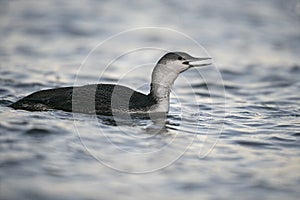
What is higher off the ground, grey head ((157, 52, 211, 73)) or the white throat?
grey head ((157, 52, 211, 73))

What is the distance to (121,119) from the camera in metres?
9.00

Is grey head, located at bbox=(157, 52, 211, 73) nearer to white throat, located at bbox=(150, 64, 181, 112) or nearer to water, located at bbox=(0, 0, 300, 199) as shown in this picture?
white throat, located at bbox=(150, 64, 181, 112)

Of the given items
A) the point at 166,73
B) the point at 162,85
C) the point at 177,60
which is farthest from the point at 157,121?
the point at 177,60

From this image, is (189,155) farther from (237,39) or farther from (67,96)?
(237,39)

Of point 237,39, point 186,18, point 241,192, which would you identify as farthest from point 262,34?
point 241,192

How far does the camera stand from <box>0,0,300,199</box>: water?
7082 millimetres

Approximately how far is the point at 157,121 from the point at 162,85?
560 millimetres

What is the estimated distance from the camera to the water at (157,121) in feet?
23.2

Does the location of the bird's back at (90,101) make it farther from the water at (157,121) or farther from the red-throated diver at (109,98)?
the water at (157,121)

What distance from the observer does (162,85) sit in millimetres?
9445

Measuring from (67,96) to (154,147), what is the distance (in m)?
1.57

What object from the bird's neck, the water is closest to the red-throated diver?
the bird's neck

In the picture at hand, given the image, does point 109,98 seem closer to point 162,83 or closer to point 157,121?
point 157,121

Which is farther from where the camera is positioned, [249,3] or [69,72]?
[249,3]
